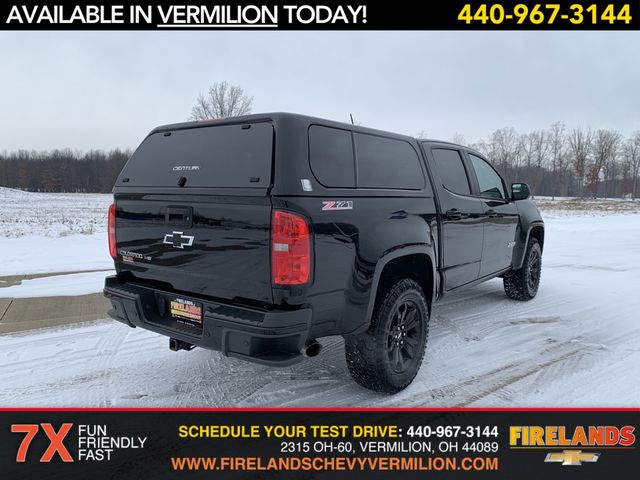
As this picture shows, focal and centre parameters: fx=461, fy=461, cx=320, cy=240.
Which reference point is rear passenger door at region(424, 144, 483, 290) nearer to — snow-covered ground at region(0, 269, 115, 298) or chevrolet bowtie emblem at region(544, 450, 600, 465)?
chevrolet bowtie emblem at region(544, 450, 600, 465)

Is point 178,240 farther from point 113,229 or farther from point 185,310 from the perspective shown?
point 113,229

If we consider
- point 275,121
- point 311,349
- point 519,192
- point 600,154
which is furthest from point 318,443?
point 600,154

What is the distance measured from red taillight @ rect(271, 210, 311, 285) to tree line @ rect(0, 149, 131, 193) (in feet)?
287

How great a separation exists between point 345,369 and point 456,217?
5.89 feet

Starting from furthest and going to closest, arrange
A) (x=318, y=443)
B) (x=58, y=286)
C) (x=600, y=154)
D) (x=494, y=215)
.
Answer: (x=600, y=154)
(x=58, y=286)
(x=494, y=215)
(x=318, y=443)

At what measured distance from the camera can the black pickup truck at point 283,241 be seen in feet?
9.04

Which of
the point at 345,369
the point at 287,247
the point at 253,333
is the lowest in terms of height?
the point at 345,369

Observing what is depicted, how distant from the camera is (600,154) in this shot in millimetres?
70125

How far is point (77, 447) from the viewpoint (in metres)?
2.88

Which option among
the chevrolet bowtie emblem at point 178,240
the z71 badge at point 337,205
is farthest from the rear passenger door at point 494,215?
the chevrolet bowtie emblem at point 178,240

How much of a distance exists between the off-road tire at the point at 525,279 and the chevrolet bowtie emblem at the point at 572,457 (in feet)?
12.0

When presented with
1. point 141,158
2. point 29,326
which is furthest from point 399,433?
point 29,326

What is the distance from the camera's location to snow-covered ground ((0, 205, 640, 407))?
11.3 feet

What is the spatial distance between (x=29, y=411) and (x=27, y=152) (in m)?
130
